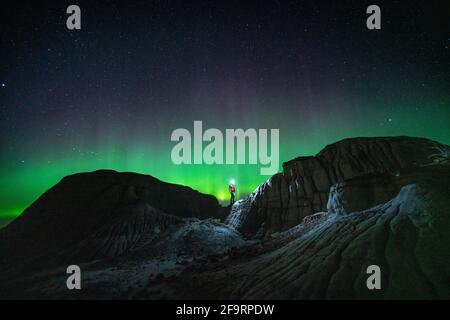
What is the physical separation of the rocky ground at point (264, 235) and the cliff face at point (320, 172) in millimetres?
128

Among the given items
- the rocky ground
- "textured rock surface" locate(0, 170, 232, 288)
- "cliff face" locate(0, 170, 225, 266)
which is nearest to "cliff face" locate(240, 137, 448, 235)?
the rocky ground

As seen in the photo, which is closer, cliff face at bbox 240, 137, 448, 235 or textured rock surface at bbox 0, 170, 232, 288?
textured rock surface at bbox 0, 170, 232, 288

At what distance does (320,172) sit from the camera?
25.4 m

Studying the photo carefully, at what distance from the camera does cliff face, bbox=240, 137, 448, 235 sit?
23.8m

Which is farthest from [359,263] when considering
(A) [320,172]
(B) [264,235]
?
(A) [320,172]

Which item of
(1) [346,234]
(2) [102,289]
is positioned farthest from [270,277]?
(2) [102,289]

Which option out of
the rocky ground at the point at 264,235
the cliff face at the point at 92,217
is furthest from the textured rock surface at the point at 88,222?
the rocky ground at the point at 264,235

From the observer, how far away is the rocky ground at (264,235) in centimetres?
698

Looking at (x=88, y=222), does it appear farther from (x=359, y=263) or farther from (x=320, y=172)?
(x=320, y=172)

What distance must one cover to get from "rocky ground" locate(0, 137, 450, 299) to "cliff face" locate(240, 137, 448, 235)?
0.13m

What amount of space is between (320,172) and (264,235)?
9906 millimetres

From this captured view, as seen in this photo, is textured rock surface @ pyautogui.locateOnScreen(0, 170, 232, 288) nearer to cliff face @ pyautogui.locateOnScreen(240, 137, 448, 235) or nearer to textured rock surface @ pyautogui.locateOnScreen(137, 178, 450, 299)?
cliff face @ pyautogui.locateOnScreen(240, 137, 448, 235)

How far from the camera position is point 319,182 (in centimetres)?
2475

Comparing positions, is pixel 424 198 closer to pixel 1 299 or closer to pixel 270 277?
pixel 270 277
